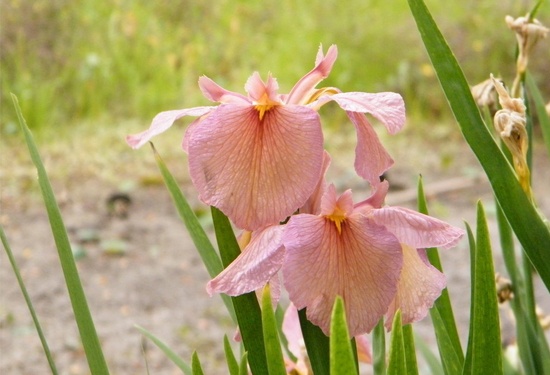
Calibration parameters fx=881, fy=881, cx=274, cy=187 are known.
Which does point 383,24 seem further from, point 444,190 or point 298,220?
point 298,220

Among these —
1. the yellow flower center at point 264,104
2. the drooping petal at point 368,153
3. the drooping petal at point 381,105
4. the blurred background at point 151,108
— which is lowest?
the drooping petal at point 368,153

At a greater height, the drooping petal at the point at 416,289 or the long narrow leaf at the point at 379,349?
the drooping petal at the point at 416,289

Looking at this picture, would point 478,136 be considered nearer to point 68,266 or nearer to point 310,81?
point 310,81

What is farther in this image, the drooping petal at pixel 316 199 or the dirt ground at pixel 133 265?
the dirt ground at pixel 133 265

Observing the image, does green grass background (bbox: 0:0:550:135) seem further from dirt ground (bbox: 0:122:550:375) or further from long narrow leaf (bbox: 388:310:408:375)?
long narrow leaf (bbox: 388:310:408:375)

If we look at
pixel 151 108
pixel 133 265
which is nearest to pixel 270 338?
pixel 133 265

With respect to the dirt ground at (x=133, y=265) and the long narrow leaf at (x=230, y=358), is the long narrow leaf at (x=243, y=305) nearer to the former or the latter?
the long narrow leaf at (x=230, y=358)

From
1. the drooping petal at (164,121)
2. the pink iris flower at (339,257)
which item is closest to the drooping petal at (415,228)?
the pink iris flower at (339,257)
